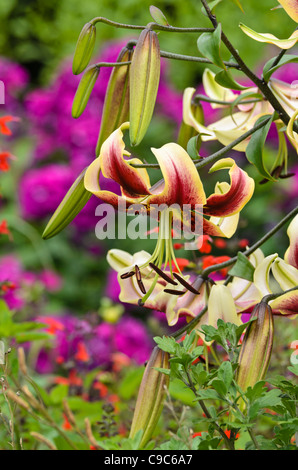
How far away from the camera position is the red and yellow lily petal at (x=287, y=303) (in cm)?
49

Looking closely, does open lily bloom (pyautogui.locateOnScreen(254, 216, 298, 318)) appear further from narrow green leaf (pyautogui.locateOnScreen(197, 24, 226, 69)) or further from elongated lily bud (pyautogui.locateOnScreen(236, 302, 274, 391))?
narrow green leaf (pyautogui.locateOnScreen(197, 24, 226, 69))

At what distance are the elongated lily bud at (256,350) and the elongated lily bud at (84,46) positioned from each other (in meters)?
0.24

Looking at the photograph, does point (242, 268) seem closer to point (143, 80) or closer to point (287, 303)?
point (287, 303)

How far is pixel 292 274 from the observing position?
1.70 ft

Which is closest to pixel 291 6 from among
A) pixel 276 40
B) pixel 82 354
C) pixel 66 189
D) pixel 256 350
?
pixel 276 40

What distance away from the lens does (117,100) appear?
1.76ft

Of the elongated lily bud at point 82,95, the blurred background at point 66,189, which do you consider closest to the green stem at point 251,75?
the elongated lily bud at point 82,95

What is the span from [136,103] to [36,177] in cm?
137

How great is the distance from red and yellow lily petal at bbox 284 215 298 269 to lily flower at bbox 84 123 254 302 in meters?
0.05

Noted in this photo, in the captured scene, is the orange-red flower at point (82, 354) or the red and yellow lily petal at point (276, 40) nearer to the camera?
the red and yellow lily petal at point (276, 40)

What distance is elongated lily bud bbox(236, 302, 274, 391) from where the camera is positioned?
1.51ft

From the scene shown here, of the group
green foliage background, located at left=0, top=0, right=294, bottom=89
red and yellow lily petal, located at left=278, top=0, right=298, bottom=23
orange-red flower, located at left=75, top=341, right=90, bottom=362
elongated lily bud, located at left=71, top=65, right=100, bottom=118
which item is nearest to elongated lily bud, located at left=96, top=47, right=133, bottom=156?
elongated lily bud, located at left=71, top=65, right=100, bottom=118

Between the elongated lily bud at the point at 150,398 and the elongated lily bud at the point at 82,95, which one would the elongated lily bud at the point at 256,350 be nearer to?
the elongated lily bud at the point at 150,398
